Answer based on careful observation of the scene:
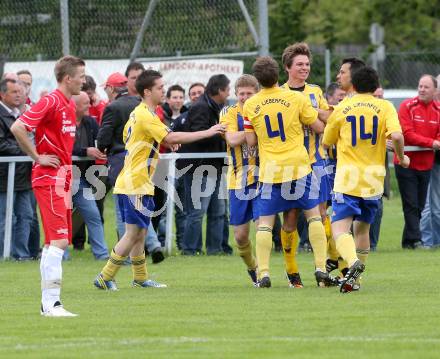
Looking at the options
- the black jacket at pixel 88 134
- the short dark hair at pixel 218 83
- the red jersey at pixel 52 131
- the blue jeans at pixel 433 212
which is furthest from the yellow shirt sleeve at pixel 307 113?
the blue jeans at pixel 433 212

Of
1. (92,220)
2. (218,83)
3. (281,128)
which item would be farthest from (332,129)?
(92,220)

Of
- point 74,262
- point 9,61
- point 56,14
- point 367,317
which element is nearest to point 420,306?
point 367,317

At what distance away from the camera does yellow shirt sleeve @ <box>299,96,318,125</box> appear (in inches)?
454

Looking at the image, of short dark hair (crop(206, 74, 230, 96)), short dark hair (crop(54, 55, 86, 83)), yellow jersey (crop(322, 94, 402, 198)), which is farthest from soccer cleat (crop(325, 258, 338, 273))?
short dark hair (crop(54, 55, 86, 83))

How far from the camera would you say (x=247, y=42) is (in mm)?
20391

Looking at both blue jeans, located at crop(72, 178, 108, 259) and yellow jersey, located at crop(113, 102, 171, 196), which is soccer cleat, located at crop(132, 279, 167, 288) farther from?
blue jeans, located at crop(72, 178, 108, 259)

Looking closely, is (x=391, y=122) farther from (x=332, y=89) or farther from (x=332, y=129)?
(x=332, y=89)

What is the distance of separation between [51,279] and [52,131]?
1.25 metres

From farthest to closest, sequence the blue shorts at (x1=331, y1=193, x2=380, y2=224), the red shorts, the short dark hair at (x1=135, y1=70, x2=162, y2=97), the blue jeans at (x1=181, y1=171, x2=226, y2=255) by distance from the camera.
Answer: the blue jeans at (x1=181, y1=171, x2=226, y2=255) < the short dark hair at (x1=135, y1=70, x2=162, y2=97) < the blue shorts at (x1=331, y1=193, x2=380, y2=224) < the red shorts

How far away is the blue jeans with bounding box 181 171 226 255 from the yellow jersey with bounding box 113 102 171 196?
4025 mm

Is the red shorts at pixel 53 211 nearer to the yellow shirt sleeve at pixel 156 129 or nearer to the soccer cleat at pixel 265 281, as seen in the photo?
the yellow shirt sleeve at pixel 156 129

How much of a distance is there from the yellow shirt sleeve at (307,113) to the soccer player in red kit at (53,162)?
225cm

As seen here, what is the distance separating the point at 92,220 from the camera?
15.6 meters

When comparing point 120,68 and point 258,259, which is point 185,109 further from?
point 258,259
